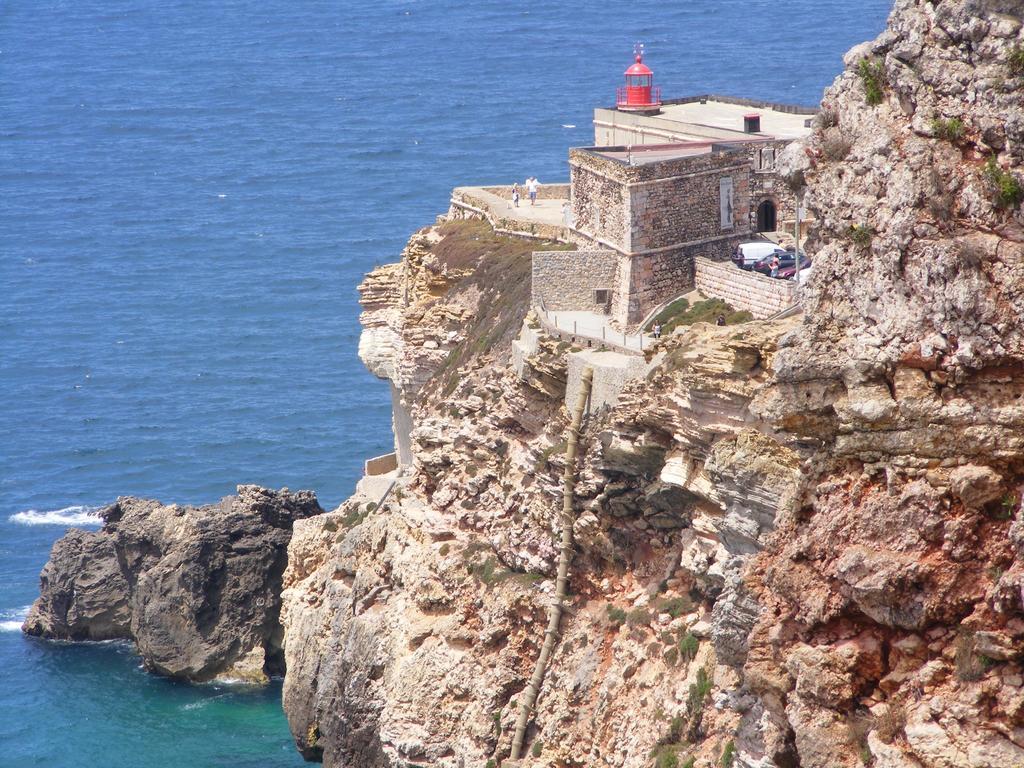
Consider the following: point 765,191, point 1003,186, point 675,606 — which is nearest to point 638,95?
point 765,191

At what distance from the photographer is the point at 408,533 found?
73.0 metres

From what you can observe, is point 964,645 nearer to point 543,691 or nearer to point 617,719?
point 617,719

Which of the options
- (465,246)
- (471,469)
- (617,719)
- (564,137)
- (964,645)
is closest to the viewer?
(964,645)

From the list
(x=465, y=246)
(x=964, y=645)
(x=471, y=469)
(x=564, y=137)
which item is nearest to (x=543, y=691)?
(x=471, y=469)

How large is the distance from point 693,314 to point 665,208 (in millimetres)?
4890

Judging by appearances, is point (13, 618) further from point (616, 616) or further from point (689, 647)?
point (689, 647)

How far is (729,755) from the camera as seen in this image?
4625 centimetres

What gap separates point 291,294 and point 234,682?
6611 cm

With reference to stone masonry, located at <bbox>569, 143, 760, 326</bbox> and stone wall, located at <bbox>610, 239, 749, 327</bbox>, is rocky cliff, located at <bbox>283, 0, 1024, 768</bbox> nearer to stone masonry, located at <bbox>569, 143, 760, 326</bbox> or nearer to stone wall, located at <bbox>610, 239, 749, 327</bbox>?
stone wall, located at <bbox>610, 239, 749, 327</bbox>

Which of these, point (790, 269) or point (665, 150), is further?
point (665, 150)

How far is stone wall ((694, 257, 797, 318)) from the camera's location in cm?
→ 5794

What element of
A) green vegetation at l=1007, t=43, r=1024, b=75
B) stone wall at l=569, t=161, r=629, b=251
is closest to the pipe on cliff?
stone wall at l=569, t=161, r=629, b=251

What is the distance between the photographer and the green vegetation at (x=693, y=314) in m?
59.4

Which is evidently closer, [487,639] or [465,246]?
[487,639]
